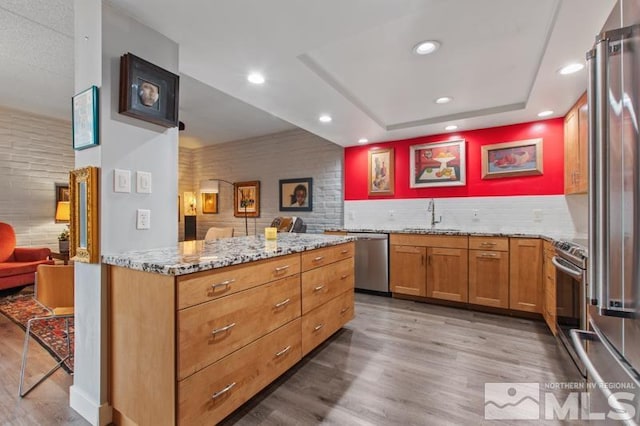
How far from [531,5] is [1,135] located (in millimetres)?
6241

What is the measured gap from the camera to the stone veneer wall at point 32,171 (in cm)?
423

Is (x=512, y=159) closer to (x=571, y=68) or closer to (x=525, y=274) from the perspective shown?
(x=525, y=274)

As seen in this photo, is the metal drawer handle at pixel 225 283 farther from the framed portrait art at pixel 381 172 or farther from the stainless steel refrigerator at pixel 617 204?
the framed portrait art at pixel 381 172

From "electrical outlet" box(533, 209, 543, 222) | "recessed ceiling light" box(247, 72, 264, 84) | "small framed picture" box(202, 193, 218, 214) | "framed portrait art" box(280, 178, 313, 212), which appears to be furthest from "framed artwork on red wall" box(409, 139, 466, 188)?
"small framed picture" box(202, 193, 218, 214)

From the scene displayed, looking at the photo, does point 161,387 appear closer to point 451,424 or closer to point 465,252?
point 451,424

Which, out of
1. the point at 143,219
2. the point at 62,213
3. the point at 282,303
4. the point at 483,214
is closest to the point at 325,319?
the point at 282,303

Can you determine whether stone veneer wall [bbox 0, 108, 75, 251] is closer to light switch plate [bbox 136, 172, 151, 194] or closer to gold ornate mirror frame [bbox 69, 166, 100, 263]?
gold ornate mirror frame [bbox 69, 166, 100, 263]

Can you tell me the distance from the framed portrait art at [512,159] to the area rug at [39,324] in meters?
4.56

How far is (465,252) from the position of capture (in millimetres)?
3352

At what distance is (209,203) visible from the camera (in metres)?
6.50

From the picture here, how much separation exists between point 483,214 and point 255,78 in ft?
10.4

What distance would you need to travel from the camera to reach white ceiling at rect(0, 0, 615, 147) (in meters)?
1.67

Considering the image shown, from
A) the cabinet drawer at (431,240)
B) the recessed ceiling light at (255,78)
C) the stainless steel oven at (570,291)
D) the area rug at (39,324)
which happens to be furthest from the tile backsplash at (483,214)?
the area rug at (39,324)

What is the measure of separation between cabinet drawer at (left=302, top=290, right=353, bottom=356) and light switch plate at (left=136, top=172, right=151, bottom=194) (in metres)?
1.28
